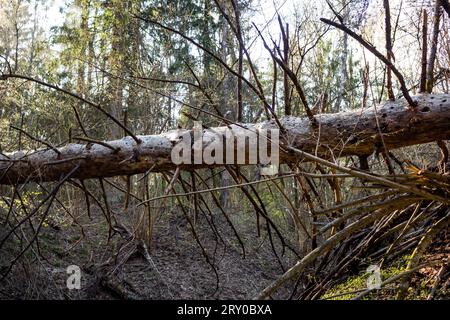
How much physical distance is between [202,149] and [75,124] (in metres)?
7.39

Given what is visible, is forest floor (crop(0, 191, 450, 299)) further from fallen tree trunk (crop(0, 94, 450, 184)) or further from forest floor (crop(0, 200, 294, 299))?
fallen tree trunk (crop(0, 94, 450, 184))

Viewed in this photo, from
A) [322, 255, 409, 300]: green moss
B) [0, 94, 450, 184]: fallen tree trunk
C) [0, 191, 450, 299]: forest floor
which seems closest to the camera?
[322, 255, 409, 300]: green moss

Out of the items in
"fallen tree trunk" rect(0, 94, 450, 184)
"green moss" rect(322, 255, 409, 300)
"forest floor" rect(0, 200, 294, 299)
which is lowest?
"forest floor" rect(0, 200, 294, 299)

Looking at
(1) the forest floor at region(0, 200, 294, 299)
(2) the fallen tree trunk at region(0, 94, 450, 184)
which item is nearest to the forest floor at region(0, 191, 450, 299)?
(1) the forest floor at region(0, 200, 294, 299)

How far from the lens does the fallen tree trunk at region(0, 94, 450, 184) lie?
2.17m

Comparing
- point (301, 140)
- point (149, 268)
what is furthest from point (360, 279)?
point (149, 268)

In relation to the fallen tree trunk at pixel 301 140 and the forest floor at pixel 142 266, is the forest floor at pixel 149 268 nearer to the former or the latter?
the forest floor at pixel 142 266

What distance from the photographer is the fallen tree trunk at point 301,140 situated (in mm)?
2172

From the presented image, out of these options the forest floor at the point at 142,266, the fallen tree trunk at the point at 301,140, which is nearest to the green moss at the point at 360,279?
the fallen tree trunk at the point at 301,140

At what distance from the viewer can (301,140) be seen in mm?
2465

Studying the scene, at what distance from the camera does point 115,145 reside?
2.89 m

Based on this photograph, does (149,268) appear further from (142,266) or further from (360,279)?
(360,279)
